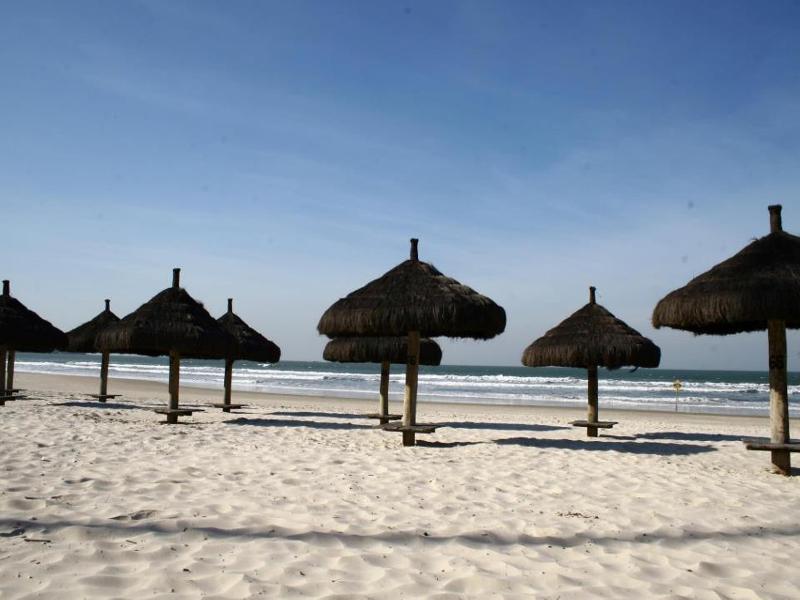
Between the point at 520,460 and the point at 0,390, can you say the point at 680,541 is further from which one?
the point at 0,390

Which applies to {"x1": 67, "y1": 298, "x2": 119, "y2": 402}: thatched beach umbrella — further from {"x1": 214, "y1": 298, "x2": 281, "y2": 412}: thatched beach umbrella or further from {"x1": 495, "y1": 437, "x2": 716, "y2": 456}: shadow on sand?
{"x1": 495, "y1": 437, "x2": 716, "y2": 456}: shadow on sand

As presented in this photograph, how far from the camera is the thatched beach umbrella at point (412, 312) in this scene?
893 cm

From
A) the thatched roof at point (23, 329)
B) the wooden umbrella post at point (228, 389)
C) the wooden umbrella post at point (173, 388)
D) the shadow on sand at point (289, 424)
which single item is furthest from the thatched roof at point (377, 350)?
the thatched roof at point (23, 329)

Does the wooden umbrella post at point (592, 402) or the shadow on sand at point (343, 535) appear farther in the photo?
the wooden umbrella post at point (592, 402)

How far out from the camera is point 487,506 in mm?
5348

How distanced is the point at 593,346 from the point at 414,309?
3493 mm

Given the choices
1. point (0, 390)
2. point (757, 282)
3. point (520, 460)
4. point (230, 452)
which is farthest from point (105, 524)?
point (0, 390)

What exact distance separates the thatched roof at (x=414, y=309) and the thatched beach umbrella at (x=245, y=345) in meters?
6.37

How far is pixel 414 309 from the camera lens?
8.96 meters

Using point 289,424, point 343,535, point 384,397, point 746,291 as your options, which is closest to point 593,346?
point 746,291

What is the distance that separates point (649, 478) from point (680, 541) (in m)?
2.44

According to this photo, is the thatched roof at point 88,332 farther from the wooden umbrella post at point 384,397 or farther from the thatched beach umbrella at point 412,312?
the thatched beach umbrella at point 412,312

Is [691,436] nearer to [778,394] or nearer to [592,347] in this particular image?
[592,347]

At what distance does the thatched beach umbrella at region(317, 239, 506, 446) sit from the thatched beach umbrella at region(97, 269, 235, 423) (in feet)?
8.85
